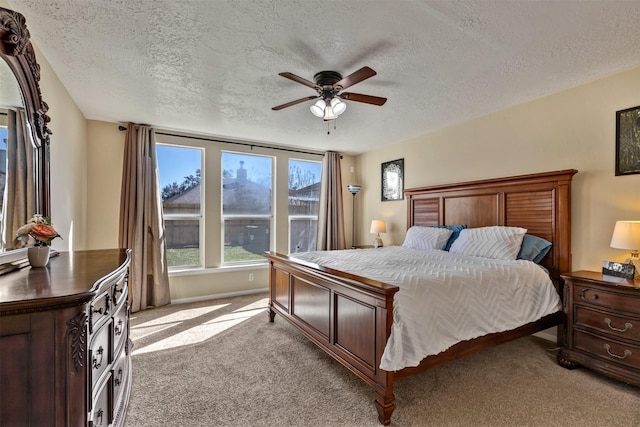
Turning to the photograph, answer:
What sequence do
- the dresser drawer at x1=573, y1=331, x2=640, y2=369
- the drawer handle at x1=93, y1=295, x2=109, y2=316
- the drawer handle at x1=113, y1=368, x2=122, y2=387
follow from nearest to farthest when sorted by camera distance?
1. the drawer handle at x1=93, y1=295, x2=109, y2=316
2. the drawer handle at x1=113, y1=368, x2=122, y2=387
3. the dresser drawer at x1=573, y1=331, x2=640, y2=369

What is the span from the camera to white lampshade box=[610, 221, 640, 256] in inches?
87.1

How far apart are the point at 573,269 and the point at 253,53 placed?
11.6 ft

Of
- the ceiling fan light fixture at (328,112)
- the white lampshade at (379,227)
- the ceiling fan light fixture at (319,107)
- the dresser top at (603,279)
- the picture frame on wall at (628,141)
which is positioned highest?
the ceiling fan light fixture at (319,107)

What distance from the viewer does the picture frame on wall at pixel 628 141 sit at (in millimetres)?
2479

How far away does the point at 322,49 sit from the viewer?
86.4 inches

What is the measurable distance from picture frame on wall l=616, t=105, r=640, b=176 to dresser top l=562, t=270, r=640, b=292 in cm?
92

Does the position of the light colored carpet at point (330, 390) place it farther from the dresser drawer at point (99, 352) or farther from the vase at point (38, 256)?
the vase at point (38, 256)

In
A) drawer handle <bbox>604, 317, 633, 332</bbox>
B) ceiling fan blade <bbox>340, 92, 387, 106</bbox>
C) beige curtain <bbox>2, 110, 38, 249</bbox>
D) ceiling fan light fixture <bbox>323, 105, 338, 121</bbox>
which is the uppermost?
ceiling fan blade <bbox>340, 92, 387, 106</bbox>

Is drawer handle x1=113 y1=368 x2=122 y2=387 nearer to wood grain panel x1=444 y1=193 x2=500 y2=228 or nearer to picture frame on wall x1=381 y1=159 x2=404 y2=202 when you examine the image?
wood grain panel x1=444 y1=193 x2=500 y2=228

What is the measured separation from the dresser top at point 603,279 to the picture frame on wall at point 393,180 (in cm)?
261

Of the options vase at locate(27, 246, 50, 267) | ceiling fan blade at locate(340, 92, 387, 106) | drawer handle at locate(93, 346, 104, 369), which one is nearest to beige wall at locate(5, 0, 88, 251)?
vase at locate(27, 246, 50, 267)

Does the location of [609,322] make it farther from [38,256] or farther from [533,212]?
[38,256]

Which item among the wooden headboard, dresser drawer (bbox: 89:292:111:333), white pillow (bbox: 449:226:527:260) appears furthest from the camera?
white pillow (bbox: 449:226:527:260)

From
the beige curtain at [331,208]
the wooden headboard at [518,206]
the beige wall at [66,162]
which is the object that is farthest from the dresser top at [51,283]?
the beige curtain at [331,208]
